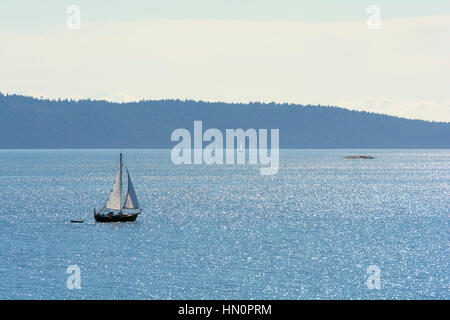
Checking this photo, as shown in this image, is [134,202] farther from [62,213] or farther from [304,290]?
[304,290]

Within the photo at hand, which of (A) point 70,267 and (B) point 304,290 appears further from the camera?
(A) point 70,267

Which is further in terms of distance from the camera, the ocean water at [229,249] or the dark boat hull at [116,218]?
the dark boat hull at [116,218]

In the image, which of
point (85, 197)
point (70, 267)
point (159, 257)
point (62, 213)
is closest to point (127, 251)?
point (159, 257)

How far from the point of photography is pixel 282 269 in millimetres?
65688

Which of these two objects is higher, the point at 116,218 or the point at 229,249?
the point at 116,218

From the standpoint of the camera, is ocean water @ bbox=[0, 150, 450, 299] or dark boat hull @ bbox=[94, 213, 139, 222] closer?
ocean water @ bbox=[0, 150, 450, 299]

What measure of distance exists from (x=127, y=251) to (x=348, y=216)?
49.9 meters

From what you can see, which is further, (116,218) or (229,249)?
(116,218)

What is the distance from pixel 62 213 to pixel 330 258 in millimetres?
59756
